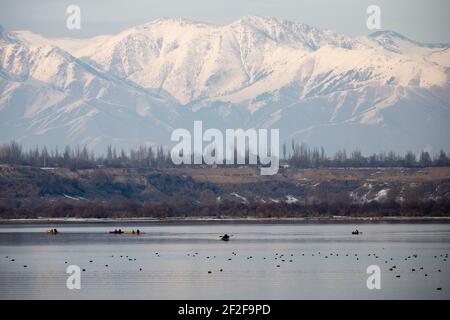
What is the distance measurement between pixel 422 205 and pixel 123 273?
9262cm

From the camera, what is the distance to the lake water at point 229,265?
5534 cm

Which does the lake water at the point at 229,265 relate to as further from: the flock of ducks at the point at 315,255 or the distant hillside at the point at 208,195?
the distant hillside at the point at 208,195

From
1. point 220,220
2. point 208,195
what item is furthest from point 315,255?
point 208,195

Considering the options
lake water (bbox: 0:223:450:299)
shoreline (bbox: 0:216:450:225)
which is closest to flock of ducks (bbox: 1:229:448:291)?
lake water (bbox: 0:223:450:299)

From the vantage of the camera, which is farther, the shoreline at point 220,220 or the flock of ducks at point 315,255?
the shoreline at point 220,220

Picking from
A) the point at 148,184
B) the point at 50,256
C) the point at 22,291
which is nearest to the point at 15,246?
the point at 50,256

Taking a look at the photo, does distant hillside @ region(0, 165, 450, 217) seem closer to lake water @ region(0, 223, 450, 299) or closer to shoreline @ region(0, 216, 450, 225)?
shoreline @ region(0, 216, 450, 225)

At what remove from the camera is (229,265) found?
68.5 m

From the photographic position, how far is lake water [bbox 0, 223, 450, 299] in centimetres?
5534

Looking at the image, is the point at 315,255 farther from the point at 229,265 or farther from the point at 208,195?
the point at 208,195

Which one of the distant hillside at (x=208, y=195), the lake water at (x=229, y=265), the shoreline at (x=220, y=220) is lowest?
the lake water at (x=229, y=265)

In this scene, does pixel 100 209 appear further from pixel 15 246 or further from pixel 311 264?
pixel 311 264

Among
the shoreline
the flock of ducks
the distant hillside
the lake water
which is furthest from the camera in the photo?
the distant hillside

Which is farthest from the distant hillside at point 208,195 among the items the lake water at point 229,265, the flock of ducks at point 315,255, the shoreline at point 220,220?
the flock of ducks at point 315,255
